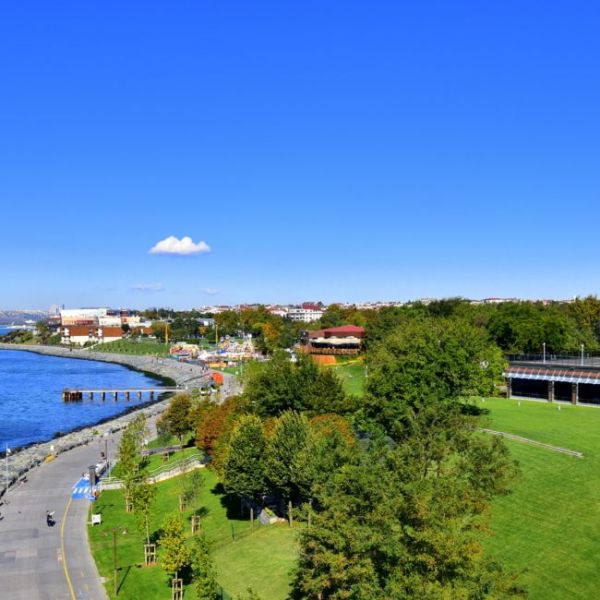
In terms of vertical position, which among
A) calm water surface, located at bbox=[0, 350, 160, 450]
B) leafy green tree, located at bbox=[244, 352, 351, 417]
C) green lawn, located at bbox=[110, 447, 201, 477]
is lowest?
calm water surface, located at bbox=[0, 350, 160, 450]

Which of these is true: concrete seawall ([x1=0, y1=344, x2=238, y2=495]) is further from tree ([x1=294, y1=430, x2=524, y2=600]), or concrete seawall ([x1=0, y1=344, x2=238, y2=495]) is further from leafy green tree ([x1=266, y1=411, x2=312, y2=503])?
tree ([x1=294, y1=430, x2=524, y2=600])

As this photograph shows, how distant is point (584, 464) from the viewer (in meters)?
43.2

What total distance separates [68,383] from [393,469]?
130 meters

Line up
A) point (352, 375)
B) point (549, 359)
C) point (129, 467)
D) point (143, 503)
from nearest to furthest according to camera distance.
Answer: point (143, 503) → point (129, 467) → point (549, 359) → point (352, 375)

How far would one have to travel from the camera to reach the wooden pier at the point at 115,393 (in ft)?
406

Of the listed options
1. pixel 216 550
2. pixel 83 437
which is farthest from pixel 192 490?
pixel 83 437

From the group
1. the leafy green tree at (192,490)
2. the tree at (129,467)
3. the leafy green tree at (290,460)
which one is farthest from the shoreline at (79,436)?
the leafy green tree at (290,460)

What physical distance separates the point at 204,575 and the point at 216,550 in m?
9.49

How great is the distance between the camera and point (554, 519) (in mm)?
35750

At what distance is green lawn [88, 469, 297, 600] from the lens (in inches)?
1321

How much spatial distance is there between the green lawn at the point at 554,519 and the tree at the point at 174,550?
50.2 ft

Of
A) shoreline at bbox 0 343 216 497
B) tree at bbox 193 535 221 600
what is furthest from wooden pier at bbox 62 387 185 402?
tree at bbox 193 535 221 600

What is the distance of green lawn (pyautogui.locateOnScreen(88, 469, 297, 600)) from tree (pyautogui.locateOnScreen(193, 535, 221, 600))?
3100 millimetres

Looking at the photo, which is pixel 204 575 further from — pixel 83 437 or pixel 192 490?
pixel 83 437
